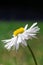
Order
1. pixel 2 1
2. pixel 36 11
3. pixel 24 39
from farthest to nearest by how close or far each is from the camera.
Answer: pixel 2 1, pixel 36 11, pixel 24 39

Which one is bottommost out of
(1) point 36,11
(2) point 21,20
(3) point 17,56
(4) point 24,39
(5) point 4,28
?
(4) point 24,39

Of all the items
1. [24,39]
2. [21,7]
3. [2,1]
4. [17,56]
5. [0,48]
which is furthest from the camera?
[2,1]

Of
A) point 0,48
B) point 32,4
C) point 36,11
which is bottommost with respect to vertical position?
point 0,48

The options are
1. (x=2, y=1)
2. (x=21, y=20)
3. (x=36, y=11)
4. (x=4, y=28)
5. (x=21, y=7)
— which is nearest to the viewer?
(x=4, y=28)

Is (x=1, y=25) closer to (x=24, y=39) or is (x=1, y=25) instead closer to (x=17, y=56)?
(x=17, y=56)

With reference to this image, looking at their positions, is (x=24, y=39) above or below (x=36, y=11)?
below

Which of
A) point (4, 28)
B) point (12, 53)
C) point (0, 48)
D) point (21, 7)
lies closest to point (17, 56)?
point (12, 53)

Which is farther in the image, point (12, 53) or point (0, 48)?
point (0, 48)

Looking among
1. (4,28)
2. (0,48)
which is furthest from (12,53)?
(4,28)

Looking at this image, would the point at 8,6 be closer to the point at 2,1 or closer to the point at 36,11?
the point at 2,1
